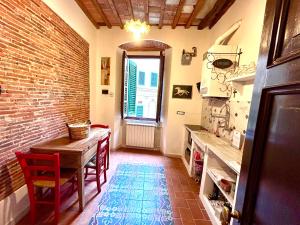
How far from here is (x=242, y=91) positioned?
2535mm

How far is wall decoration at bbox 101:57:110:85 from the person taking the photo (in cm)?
456

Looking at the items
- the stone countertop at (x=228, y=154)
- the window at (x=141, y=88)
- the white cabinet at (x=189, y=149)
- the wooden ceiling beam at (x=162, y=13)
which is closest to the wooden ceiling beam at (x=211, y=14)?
the wooden ceiling beam at (x=162, y=13)

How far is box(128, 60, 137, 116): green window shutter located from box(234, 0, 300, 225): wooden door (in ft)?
14.9

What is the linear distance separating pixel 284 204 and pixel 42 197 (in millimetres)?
2681

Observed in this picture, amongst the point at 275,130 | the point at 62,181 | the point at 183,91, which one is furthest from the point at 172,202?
the point at 183,91

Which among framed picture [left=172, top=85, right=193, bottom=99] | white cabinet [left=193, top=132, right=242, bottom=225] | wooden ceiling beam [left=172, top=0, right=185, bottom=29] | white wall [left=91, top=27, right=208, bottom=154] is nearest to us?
white cabinet [left=193, top=132, right=242, bottom=225]

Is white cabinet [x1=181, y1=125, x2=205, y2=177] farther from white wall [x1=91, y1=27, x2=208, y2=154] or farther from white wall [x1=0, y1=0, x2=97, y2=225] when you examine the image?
white wall [x1=0, y1=0, x2=97, y2=225]

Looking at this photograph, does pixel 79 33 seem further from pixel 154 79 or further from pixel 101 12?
pixel 154 79

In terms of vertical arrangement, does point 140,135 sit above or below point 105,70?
below

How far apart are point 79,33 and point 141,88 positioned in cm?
244

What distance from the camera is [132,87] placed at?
17.5 ft

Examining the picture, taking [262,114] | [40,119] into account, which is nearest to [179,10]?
[40,119]

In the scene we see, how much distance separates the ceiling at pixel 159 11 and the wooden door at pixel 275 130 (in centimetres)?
295

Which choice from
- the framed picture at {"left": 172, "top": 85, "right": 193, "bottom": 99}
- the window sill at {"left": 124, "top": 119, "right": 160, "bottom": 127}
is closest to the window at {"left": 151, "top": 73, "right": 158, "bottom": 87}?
the framed picture at {"left": 172, "top": 85, "right": 193, "bottom": 99}
